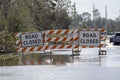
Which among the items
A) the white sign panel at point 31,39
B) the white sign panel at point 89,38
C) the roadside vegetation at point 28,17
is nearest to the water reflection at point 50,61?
the white sign panel at point 31,39

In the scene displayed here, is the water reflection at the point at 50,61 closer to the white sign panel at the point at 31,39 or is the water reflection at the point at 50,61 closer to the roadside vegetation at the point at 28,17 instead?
the white sign panel at the point at 31,39

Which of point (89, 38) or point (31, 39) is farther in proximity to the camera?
point (89, 38)

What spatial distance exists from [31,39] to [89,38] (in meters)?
3.56

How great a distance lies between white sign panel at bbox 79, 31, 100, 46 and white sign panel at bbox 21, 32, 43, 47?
99.2 inches

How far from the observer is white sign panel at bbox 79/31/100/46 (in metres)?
25.7


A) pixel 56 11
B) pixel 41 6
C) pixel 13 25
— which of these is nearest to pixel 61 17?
pixel 56 11

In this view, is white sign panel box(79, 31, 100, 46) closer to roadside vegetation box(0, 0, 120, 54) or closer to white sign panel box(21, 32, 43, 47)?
white sign panel box(21, 32, 43, 47)

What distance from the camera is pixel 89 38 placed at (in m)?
25.8

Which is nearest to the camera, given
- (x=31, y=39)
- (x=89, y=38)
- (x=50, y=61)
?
(x=50, y=61)

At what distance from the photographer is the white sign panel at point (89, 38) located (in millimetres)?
25672

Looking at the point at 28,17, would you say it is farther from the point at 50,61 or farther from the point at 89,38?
the point at 50,61

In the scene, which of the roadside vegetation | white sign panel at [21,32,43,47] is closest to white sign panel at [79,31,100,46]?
white sign panel at [21,32,43,47]

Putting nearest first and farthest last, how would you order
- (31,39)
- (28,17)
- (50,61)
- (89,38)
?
(50,61), (31,39), (89,38), (28,17)

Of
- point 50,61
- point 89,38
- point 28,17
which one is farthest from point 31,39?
point 28,17
